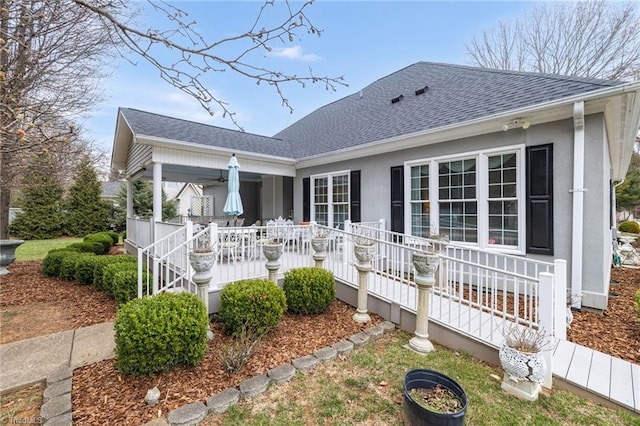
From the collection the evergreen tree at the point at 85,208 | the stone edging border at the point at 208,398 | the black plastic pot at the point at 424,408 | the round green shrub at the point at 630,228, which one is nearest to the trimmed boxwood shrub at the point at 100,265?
the stone edging border at the point at 208,398

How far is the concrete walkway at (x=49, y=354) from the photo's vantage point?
10.3 ft

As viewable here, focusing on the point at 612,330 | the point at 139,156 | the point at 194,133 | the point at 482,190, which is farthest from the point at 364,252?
the point at 139,156

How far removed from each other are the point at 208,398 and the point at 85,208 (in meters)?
21.4

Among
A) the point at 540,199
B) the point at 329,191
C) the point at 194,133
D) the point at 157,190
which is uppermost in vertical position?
the point at 194,133

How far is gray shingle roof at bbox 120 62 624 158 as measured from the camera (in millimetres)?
5641

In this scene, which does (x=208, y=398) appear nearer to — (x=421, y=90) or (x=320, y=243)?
(x=320, y=243)

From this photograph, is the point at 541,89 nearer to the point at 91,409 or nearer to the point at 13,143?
the point at 91,409

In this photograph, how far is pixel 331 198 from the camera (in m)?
Answer: 9.09

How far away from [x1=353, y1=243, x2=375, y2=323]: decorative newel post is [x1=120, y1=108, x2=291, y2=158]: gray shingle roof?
5549 mm

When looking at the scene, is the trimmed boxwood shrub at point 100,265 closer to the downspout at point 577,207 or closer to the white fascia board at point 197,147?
the white fascia board at point 197,147

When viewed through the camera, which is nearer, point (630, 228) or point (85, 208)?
point (630, 228)

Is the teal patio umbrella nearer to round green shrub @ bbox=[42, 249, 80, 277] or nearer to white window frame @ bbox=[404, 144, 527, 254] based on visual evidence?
white window frame @ bbox=[404, 144, 527, 254]

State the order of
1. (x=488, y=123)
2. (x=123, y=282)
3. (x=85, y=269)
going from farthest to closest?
(x=85, y=269)
(x=488, y=123)
(x=123, y=282)

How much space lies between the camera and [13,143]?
12.2ft
